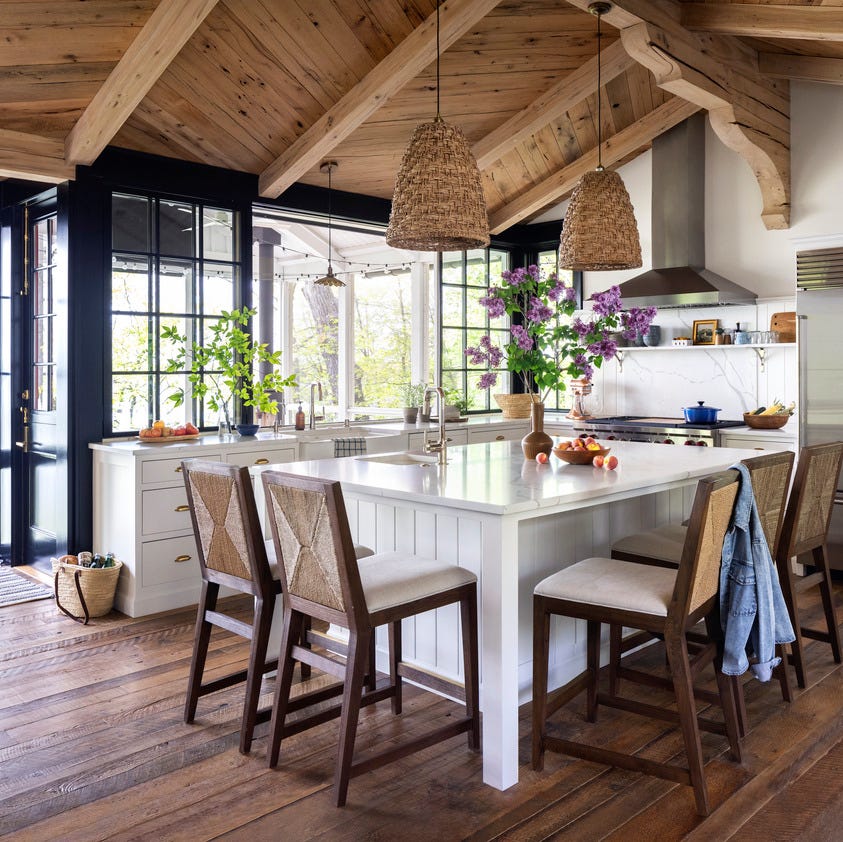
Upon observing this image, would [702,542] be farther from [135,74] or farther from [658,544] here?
[135,74]

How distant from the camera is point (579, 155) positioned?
20.5ft

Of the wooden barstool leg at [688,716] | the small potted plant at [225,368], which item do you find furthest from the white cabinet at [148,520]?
the wooden barstool leg at [688,716]

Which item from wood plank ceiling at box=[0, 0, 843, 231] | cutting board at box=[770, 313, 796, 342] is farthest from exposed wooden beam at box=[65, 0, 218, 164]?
cutting board at box=[770, 313, 796, 342]

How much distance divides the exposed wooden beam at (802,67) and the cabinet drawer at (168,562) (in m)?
4.52

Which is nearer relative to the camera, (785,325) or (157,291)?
(157,291)

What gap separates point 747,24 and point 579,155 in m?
2.21

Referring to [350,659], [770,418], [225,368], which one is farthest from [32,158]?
[770,418]

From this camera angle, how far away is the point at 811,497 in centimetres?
328

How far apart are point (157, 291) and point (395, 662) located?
279cm

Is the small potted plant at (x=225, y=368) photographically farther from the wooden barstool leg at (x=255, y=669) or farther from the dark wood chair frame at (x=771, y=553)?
the dark wood chair frame at (x=771, y=553)

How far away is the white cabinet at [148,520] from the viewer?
4199 mm

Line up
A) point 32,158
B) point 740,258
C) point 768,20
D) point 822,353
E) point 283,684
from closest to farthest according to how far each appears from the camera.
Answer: point 283,684 < point 768,20 < point 32,158 < point 822,353 < point 740,258

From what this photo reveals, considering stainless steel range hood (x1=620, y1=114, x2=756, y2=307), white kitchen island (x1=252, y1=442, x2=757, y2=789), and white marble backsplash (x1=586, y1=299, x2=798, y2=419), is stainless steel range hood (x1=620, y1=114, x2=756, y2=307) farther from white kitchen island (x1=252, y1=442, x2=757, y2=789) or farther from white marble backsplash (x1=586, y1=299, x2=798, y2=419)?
white kitchen island (x1=252, y1=442, x2=757, y2=789)

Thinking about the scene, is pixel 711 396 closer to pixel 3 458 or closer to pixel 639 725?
pixel 639 725
